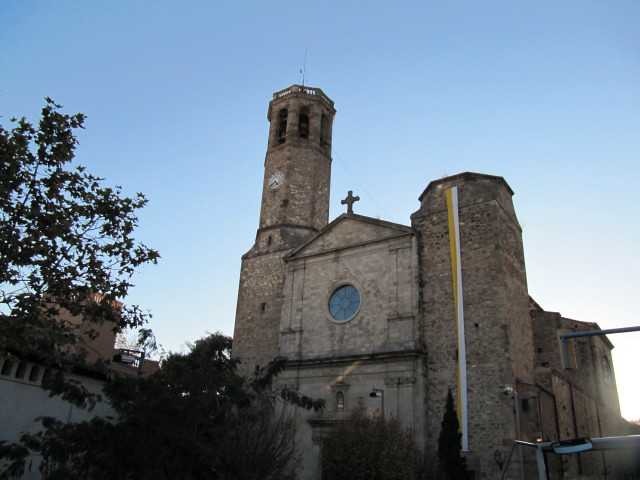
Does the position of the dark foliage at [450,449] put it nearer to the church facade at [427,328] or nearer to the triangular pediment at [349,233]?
the church facade at [427,328]

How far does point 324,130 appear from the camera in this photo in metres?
30.1

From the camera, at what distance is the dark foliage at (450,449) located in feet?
53.4

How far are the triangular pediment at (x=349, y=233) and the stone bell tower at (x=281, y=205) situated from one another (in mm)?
1702

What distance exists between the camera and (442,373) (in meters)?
19.5

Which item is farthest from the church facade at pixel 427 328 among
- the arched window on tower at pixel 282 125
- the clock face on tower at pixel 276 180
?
A: the arched window on tower at pixel 282 125

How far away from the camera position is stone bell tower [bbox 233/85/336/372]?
25609 mm

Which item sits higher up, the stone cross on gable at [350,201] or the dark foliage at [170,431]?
the stone cross on gable at [350,201]

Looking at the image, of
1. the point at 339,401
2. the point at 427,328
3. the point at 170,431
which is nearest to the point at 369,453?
the point at 339,401

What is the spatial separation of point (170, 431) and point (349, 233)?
15293 millimetres

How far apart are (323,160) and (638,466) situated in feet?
61.4

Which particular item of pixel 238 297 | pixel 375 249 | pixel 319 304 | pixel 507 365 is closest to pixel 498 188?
pixel 375 249

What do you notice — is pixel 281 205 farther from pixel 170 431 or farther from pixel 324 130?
pixel 170 431

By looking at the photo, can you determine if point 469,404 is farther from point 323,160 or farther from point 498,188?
point 323,160

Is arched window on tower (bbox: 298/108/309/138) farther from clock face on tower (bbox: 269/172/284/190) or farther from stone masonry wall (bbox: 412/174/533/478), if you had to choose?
stone masonry wall (bbox: 412/174/533/478)
